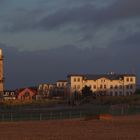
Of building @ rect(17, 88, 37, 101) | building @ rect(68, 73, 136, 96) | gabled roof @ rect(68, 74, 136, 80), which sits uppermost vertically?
gabled roof @ rect(68, 74, 136, 80)

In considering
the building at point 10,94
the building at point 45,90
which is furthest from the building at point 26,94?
the building at point 45,90

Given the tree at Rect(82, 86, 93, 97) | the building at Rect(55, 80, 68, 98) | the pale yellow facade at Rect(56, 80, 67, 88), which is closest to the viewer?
the tree at Rect(82, 86, 93, 97)

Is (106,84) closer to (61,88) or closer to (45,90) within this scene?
(61,88)

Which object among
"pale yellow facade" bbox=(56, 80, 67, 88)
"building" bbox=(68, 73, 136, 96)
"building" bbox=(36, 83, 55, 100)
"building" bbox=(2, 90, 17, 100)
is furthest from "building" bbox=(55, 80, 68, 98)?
"building" bbox=(2, 90, 17, 100)

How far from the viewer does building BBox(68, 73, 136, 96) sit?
455 feet

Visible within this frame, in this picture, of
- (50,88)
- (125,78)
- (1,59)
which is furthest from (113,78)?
(1,59)

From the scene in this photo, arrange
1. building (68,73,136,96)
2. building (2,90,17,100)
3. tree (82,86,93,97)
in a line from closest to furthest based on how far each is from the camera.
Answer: tree (82,86,93,97) < building (68,73,136,96) < building (2,90,17,100)

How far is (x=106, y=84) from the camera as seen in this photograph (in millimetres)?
138875

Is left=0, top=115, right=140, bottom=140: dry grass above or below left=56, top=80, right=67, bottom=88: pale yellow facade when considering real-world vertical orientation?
below

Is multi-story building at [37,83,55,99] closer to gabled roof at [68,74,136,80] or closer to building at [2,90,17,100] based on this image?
building at [2,90,17,100]

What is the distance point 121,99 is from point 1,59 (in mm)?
28645

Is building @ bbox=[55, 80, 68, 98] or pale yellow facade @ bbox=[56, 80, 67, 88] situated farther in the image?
pale yellow facade @ bbox=[56, 80, 67, 88]

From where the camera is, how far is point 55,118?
198ft

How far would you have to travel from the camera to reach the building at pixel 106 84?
13875 centimetres
